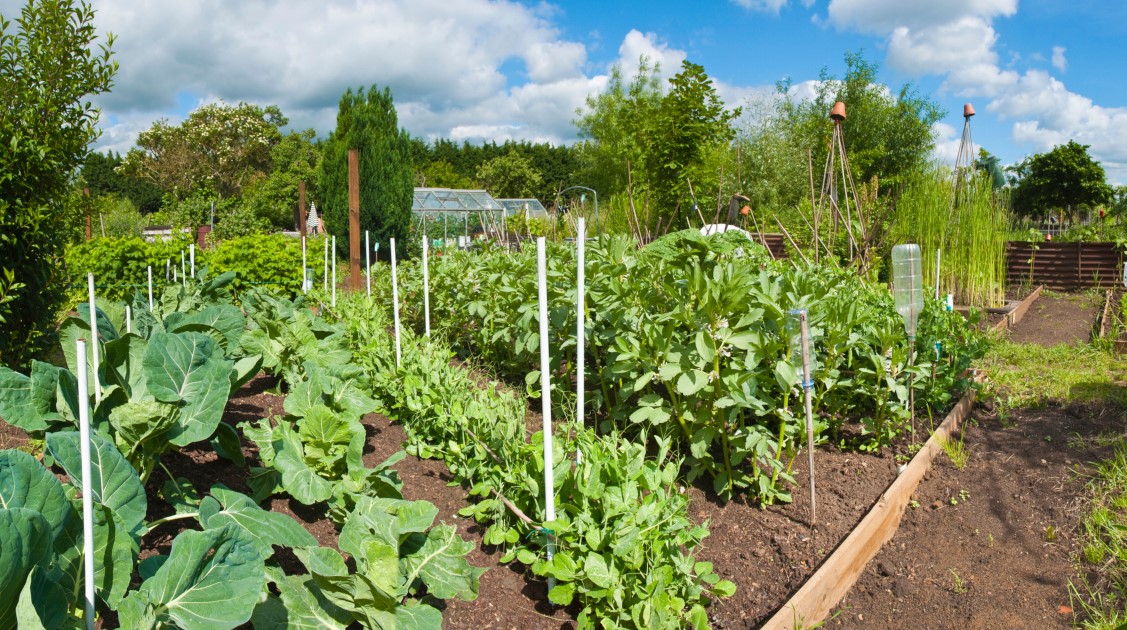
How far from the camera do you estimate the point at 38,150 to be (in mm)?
4066

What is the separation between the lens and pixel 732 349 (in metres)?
3.30

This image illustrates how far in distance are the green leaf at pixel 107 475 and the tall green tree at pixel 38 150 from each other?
2.85 metres

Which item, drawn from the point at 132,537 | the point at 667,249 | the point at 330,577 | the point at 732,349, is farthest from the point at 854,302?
the point at 132,537

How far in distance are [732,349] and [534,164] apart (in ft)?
153

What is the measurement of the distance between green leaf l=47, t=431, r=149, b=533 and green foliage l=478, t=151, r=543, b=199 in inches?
1711

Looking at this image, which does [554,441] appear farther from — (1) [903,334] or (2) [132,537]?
(1) [903,334]

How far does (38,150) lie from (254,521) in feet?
11.2

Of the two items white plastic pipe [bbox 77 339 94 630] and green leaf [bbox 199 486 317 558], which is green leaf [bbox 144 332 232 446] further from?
white plastic pipe [bbox 77 339 94 630]

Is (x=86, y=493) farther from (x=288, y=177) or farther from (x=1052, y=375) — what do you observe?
(x=288, y=177)

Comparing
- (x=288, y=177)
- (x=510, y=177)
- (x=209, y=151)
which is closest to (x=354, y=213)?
(x=288, y=177)

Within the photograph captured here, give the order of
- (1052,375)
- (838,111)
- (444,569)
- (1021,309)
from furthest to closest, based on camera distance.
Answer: (1021,309), (1052,375), (838,111), (444,569)

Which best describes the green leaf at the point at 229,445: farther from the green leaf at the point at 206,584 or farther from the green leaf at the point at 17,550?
the green leaf at the point at 17,550

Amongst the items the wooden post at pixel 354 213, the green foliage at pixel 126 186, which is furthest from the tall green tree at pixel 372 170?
the green foliage at pixel 126 186

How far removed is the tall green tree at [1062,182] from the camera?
21047 mm
